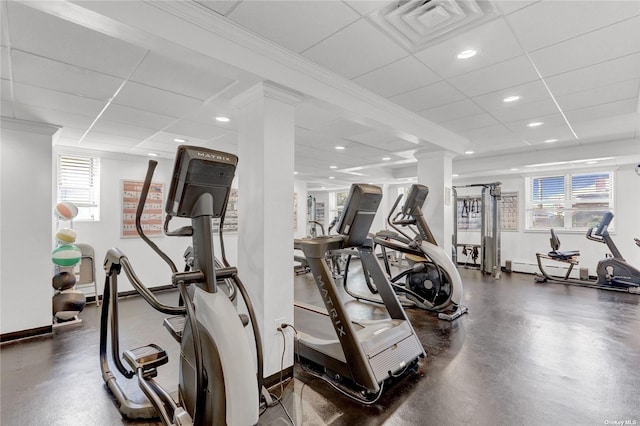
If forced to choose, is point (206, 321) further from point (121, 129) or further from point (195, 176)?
point (121, 129)

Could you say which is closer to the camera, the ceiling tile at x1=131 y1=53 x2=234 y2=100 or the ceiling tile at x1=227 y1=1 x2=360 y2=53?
the ceiling tile at x1=227 y1=1 x2=360 y2=53

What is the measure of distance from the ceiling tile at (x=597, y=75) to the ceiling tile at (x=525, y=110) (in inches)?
11.2

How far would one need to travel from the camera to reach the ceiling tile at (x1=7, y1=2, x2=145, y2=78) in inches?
67.8

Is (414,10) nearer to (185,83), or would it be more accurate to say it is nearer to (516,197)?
(185,83)

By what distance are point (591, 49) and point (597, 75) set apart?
1.87 feet

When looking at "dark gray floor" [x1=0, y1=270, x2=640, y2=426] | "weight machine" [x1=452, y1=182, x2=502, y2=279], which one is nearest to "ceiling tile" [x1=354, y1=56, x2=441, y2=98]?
"dark gray floor" [x1=0, y1=270, x2=640, y2=426]

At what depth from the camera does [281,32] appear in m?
2.05

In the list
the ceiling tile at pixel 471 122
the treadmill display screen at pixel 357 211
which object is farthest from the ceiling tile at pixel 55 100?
the ceiling tile at pixel 471 122

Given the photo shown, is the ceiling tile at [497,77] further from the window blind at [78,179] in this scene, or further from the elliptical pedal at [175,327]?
the window blind at [78,179]

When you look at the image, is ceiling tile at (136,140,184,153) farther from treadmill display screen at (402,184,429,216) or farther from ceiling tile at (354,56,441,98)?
treadmill display screen at (402,184,429,216)

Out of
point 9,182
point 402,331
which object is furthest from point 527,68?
point 9,182

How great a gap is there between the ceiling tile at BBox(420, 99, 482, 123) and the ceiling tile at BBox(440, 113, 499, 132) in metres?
0.14

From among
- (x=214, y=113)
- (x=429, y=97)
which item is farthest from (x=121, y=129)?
(x=429, y=97)

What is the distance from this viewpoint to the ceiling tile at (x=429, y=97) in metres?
2.94
